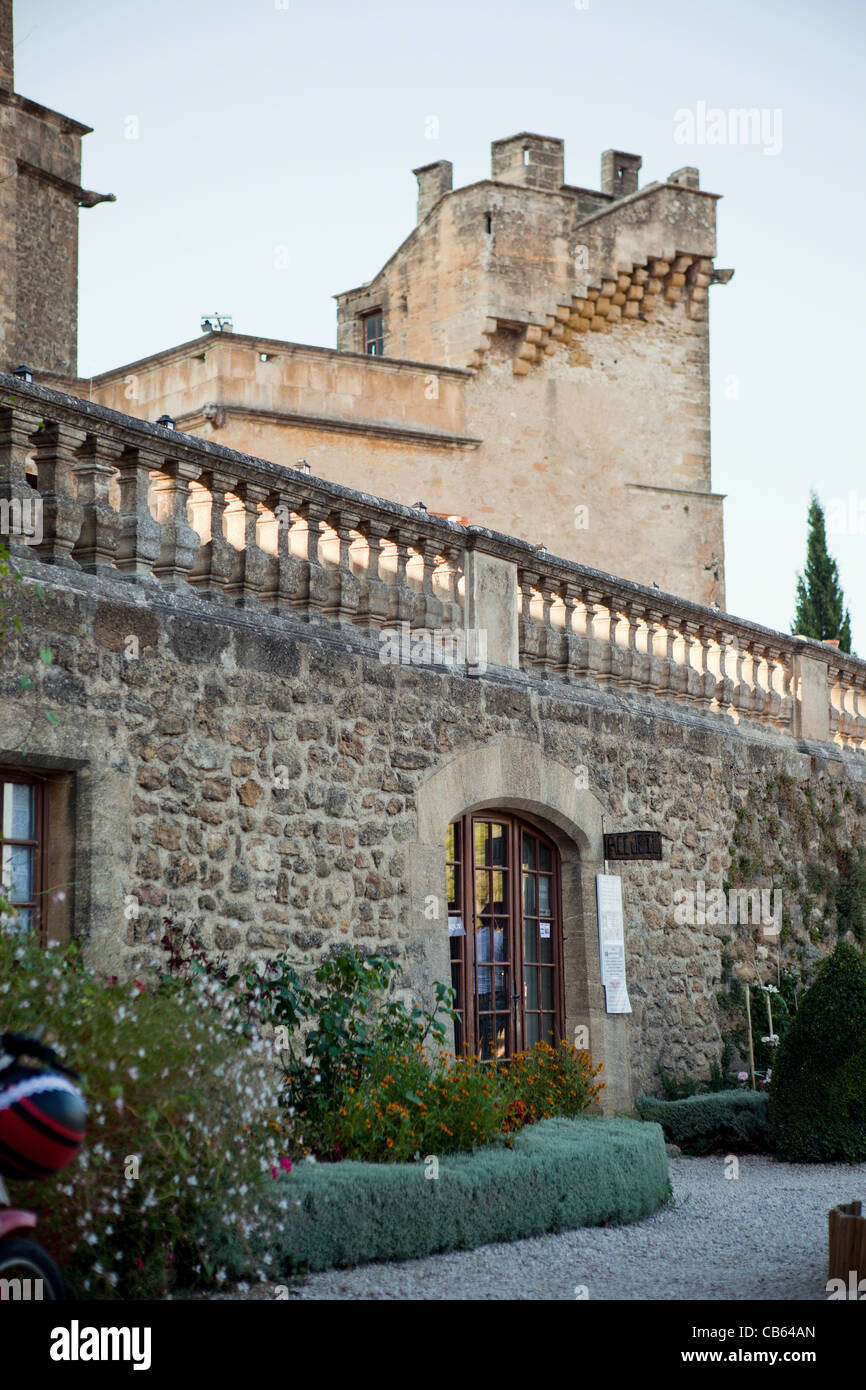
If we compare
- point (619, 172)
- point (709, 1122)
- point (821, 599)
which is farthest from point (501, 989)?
point (821, 599)

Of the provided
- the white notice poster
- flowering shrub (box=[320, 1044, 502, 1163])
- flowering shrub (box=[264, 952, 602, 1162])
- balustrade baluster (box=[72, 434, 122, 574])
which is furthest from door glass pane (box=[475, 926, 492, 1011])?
balustrade baluster (box=[72, 434, 122, 574])

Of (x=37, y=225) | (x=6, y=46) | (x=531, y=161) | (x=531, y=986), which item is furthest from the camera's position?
(x=531, y=161)

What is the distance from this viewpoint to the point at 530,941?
30.9 ft

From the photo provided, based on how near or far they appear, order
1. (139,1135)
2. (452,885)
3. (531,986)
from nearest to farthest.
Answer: (139,1135), (452,885), (531,986)

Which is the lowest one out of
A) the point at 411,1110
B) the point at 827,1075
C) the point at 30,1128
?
the point at 827,1075

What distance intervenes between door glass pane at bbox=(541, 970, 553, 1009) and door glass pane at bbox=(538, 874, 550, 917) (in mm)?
362

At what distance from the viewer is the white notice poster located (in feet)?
31.2

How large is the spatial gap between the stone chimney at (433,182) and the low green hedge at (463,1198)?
1807cm

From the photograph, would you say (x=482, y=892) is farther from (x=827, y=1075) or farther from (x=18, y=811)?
(x=18, y=811)

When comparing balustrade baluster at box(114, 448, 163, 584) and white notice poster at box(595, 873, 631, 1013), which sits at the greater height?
balustrade baluster at box(114, 448, 163, 584)

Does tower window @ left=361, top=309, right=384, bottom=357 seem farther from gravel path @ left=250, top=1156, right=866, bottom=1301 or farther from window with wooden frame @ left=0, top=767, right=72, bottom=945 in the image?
window with wooden frame @ left=0, top=767, right=72, bottom=945

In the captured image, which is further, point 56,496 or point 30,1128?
point 56,496

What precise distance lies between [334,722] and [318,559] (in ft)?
2.74

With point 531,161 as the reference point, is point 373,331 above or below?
below
